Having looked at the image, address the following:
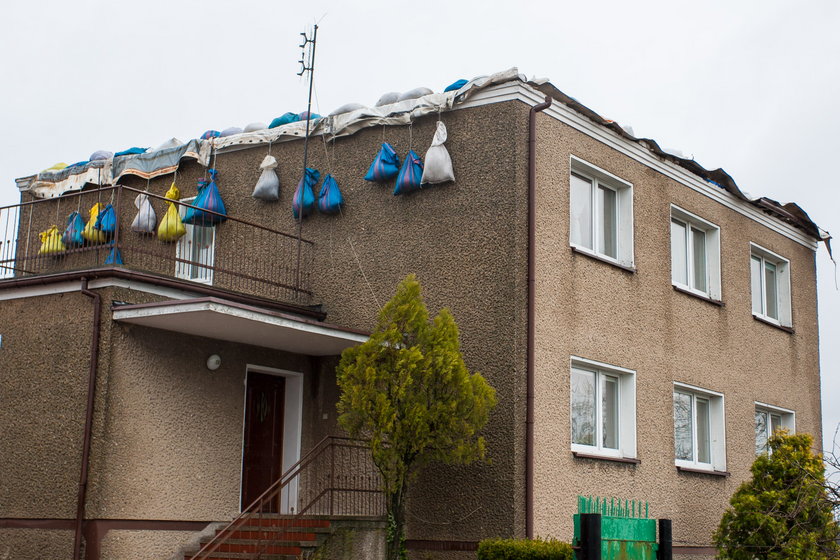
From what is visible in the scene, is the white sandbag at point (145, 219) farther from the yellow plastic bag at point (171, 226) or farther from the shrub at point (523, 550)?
the shrub at point (523, 550)

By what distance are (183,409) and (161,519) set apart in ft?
4.29

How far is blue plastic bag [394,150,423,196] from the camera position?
1443 centimetres

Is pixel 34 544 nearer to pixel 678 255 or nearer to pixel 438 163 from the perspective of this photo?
pixel 438 163

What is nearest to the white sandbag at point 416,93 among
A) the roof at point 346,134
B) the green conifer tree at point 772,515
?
the roof at point 346,134

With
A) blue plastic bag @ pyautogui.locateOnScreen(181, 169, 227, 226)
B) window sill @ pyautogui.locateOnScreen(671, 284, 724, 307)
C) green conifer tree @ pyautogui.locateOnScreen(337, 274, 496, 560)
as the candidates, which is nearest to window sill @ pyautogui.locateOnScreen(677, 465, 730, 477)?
window sill @ pyautogui.locateOnScreen(671, 284, 724, 307)

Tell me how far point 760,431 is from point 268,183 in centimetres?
935

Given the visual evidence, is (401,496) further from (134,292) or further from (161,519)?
(134,292)

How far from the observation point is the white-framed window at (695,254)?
17.2 metres

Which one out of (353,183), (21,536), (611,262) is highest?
(353,183)

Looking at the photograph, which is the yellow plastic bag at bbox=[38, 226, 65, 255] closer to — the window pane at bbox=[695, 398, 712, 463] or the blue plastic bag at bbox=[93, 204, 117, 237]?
the blue plastic bag at bbox=[93, 204, 117, 237]

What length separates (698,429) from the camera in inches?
675

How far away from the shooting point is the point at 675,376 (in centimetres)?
1616

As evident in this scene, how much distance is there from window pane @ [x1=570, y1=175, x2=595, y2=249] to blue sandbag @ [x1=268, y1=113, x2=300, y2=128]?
169 inches

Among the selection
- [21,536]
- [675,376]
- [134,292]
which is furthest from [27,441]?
[675,376]
